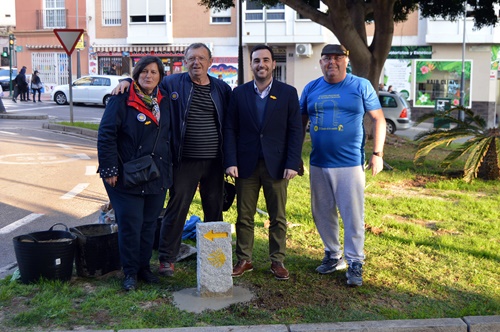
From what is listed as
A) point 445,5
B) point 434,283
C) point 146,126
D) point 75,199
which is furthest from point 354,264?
point 445,5

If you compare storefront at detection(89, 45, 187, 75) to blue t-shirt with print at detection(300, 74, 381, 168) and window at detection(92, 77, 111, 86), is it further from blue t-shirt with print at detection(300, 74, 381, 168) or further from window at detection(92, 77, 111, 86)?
blue t-shirt with print at detection(300, 74, 381, 168)

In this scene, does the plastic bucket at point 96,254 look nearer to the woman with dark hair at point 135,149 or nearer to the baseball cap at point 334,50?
the woman with dark hair at point 135,149

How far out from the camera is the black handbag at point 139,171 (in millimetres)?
5254

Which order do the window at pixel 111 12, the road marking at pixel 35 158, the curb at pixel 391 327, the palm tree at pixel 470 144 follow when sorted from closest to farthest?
the curb at pixel 391 327 < the palm tree at pixel 470 144 < the road marking at pixel 35 158 < the window at pixel 111 12

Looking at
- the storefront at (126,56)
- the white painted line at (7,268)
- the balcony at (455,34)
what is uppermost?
the balcony at (455,34)

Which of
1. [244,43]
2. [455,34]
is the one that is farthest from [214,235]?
[244,43]

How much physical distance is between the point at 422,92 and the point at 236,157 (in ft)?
112

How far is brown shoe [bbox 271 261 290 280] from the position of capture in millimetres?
5734

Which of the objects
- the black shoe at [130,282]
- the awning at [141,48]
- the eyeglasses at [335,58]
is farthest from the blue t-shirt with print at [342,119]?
the awning at [141,48]

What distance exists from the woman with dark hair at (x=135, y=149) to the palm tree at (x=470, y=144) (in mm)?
7257

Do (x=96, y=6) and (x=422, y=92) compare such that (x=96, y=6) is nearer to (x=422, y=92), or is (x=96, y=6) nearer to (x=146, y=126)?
(x=422, y=92)

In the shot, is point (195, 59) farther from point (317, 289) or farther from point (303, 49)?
point (303, 49)

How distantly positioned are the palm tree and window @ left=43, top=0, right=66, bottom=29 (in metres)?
35.1

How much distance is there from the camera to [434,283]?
5723mm
